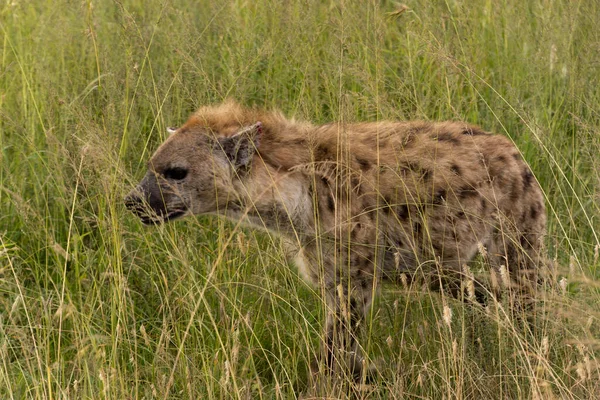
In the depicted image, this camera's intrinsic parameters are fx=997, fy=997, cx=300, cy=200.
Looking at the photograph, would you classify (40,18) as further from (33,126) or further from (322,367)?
(322,367)

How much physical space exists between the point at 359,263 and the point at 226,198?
21.2 inches

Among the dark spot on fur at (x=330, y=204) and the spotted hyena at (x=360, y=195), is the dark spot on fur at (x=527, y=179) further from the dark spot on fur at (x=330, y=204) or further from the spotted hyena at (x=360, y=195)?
the dark spot on fur at (x=330, y=204)

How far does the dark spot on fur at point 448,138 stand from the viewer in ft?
12.0

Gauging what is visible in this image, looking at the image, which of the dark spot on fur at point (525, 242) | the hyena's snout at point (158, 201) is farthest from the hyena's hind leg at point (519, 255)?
the hyena's snout at point (158, 201)

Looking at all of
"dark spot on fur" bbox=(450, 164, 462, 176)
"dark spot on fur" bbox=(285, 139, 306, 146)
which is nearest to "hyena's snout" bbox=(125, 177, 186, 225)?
"dark spot on fur" bbox=(285, 139, 306, 146)

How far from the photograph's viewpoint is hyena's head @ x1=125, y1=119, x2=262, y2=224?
11.7 feet

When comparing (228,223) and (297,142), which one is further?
(228,223)

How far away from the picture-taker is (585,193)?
446 cm

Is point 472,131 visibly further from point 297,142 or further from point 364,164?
point 297,142

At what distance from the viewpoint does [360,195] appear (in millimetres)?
3529

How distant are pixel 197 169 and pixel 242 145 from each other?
0.61ft

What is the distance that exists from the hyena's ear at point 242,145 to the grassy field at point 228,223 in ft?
0.77

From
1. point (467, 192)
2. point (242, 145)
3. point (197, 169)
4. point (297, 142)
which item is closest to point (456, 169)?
point (467, 192)

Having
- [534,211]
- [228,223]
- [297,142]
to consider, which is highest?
[297,142]
